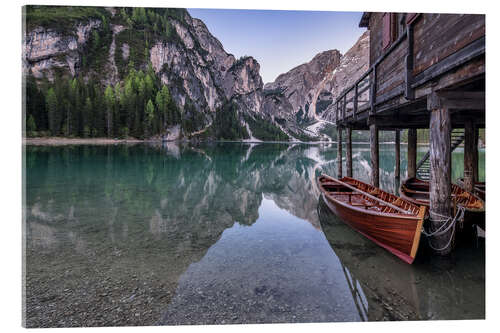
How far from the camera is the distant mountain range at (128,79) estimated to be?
58000 mm

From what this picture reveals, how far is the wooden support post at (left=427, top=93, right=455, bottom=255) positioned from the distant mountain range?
145ft

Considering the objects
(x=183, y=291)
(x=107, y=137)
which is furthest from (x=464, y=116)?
(x=107, y=137)

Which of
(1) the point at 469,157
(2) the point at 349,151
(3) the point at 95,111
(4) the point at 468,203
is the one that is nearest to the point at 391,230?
(4) the point at 468,203

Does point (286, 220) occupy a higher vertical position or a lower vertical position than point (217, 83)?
lower

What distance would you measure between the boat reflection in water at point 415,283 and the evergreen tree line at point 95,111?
46.5 metres

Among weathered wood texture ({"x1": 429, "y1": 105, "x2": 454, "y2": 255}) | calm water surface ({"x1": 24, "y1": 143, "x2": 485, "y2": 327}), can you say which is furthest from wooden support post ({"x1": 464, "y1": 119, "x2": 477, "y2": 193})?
weathered wood texture ({"x1": 429, "y1": 105, "x2": 454, "y2": 255})

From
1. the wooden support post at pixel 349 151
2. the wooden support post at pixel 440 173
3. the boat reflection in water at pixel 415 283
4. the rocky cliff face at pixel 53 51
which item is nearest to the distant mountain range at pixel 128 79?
the rocky cliff face at pixel 53 51

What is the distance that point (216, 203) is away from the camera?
1339cm

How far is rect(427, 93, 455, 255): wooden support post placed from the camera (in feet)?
20.5

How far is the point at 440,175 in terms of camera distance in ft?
21.2

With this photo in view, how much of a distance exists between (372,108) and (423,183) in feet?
19.2

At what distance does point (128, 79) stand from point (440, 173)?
324ft

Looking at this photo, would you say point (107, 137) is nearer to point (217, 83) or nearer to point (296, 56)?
point (296, 56)

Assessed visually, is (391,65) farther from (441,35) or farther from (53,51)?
(53,51)
